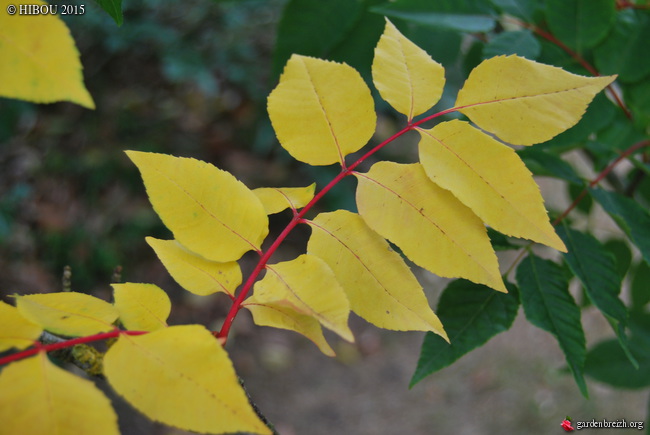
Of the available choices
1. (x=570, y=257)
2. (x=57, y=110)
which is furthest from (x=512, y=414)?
(x=57, y=110)

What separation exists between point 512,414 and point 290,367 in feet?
2.45

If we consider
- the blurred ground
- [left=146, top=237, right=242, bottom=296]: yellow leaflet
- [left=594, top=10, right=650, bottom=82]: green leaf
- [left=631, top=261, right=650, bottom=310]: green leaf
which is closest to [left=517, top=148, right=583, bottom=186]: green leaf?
[left=594, top=10, right=650, bottom=82]: green leaf

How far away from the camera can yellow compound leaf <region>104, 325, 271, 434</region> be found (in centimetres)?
28

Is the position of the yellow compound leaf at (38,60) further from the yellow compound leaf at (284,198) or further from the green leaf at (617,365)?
the green leaf at (617,365)

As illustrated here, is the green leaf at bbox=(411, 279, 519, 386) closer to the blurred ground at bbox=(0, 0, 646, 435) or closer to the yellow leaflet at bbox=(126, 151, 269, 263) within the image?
the yellow leaflet at bbox=(126, 151, 269, 263)

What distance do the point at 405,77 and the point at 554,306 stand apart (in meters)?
0.23

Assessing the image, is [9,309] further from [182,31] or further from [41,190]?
[182,31]

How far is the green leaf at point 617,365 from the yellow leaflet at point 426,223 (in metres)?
0.58

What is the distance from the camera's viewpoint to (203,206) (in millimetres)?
369

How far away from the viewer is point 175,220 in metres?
0.36

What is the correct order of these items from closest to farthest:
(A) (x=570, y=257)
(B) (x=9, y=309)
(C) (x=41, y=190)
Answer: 1. (B) (x=9, y=309)
2. (A) (x=570, y=257)
3. (C) (x=41, y=190)

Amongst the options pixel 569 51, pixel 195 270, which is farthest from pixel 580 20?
pixel 195 270

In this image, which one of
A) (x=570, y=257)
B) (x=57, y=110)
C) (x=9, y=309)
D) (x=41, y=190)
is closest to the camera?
(x=9, y=309)

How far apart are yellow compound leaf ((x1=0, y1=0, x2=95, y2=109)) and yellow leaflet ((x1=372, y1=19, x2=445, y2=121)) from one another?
8.2 inches
